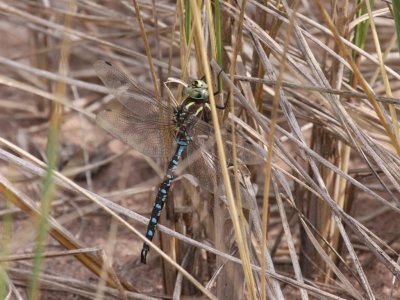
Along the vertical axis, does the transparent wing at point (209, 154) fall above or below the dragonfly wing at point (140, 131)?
below

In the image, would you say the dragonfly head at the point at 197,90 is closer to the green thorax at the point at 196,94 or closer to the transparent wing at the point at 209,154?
the green thorax at the point at 196,94

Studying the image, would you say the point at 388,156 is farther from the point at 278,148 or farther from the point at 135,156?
the point at 135,156

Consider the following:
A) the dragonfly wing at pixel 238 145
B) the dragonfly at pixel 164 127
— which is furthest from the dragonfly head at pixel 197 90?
the dragonfly wing at pixel 238 145

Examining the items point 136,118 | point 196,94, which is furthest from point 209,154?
point 136,118

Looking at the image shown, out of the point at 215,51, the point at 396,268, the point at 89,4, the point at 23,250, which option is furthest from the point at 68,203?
the point at 396,268

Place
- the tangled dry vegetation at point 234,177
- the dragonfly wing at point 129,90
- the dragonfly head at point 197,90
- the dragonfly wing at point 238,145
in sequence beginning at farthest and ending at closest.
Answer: the dragonfly wing at point 129,90
the dragonfly head at point 197,90
the dragonfly wing at point 238,145
the tangled dry vegetation at point 234,177

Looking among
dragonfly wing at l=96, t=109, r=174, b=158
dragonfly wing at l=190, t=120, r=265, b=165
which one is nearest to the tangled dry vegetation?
dragonfly wing at l=190, t=120, r=265, b=165

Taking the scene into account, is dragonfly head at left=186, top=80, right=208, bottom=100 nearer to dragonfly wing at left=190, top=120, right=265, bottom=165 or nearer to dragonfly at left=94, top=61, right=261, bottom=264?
dragonfly at left=94, top=61, right=261, bottom=264
